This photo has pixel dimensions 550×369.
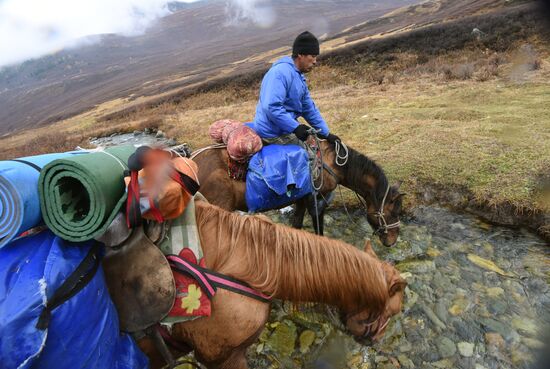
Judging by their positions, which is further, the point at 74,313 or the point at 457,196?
the point at 457,196

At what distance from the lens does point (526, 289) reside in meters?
4.02

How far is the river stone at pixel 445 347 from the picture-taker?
11.1 ft

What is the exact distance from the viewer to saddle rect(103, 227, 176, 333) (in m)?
2.02

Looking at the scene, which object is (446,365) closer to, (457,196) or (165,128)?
(457,196)

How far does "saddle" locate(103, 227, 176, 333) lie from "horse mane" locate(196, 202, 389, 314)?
334mm

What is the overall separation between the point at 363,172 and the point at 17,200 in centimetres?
397

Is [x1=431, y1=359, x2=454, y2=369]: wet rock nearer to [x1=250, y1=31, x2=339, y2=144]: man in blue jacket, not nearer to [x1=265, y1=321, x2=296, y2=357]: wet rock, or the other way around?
[x1=265, y1=321, x2=296, y2=357]: wet rock

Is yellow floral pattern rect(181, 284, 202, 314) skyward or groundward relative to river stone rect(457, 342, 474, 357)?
skyward

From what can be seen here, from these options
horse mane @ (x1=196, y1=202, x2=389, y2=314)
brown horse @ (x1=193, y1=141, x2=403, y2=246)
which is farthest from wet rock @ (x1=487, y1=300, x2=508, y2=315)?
horse mane @ (x1=196, y1=202, x2=389, y2=314)

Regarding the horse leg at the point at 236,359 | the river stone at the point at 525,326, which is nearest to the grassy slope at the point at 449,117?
the river stone at the point at 525,326

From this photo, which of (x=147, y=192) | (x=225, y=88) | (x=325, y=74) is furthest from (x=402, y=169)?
(x=225, y=88)

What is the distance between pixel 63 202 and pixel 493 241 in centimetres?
536

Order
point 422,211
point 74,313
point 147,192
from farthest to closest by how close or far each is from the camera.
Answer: point 422,211 < point 147,192 < point 74,313

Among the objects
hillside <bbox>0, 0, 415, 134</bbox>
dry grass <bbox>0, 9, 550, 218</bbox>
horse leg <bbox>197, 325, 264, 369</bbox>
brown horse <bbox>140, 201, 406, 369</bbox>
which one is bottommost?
dry grass <bbox>0, 9, 550, 218</bbox>
